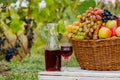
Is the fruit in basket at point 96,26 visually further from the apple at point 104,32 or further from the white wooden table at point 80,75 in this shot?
the white wooden table at point 80,75

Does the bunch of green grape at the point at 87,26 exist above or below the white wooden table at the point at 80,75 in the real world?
above

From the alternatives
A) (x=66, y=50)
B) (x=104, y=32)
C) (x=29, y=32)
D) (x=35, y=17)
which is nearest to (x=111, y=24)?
(x=104, y=32)

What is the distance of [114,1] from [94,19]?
3.17 m

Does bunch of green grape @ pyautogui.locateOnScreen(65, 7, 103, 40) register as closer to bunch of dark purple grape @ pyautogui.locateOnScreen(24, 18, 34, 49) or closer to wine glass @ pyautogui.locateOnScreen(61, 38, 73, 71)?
wine glass @ pyautogui.locateOnScreen(61, 38, 73, 71)

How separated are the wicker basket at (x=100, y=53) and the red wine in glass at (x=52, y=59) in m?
0.12

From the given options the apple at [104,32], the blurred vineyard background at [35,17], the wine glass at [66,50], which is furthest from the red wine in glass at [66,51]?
the blurred vineyard background at [35,17]

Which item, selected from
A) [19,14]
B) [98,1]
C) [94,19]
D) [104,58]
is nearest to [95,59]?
[104,58]

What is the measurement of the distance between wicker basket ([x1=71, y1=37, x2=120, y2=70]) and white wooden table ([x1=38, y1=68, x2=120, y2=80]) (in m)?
0.05

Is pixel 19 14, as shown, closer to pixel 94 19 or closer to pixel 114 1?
pixel 114 1

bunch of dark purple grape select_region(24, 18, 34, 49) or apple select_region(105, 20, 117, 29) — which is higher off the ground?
apple select_region(105, 20, 117, 29)

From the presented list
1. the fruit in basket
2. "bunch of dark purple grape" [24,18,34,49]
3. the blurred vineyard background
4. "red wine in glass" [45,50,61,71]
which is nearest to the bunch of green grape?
the fruit in basket

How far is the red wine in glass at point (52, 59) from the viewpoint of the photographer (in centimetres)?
257

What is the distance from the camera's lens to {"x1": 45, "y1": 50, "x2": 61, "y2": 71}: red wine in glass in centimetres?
257

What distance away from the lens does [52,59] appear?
258 centimetres
